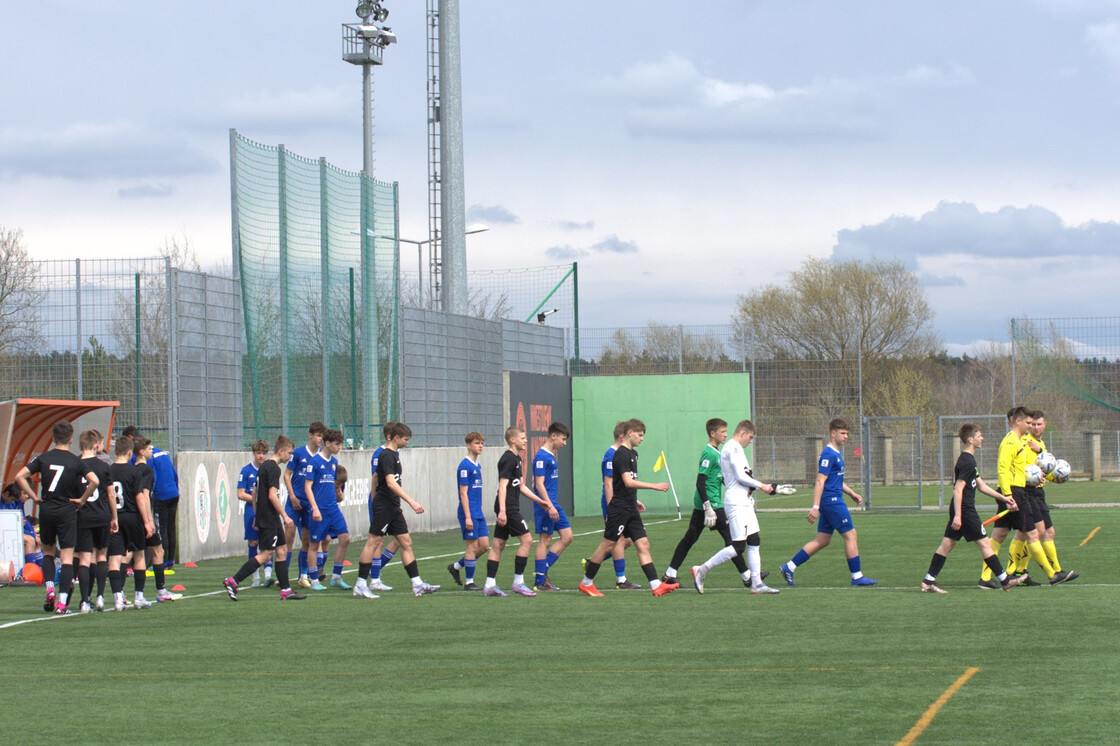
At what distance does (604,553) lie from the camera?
45.6ft

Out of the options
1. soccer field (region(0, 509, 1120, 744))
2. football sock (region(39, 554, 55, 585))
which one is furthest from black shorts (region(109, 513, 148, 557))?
football sock (region(39, 554, 55, 585))

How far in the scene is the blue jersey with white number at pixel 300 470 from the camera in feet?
51.0

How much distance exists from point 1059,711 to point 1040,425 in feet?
24.4

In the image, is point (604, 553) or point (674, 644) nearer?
point (674, 644)

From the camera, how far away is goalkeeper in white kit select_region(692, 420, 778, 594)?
13.4 meters

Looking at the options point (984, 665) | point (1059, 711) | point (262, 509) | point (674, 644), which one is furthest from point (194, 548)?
point (1059, 711)

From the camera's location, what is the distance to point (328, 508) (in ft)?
51.1

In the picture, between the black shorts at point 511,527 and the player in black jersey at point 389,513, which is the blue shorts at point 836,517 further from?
the player in black jersey at point 389,513

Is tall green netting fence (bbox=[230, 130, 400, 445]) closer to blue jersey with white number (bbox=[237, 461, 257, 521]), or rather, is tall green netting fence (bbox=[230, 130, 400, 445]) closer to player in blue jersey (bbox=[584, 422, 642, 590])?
blue jersey with white number (bbox=[237, 461, 257, 521])

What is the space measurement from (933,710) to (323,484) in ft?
31.6

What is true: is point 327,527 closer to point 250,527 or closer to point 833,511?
point 250,527

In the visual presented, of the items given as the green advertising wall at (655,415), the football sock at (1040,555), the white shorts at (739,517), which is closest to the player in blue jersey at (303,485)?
the white shorts at (739,517)

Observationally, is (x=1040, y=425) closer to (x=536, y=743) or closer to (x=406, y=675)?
(x=406, y=675)

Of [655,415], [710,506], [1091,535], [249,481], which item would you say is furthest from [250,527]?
[655,415]
